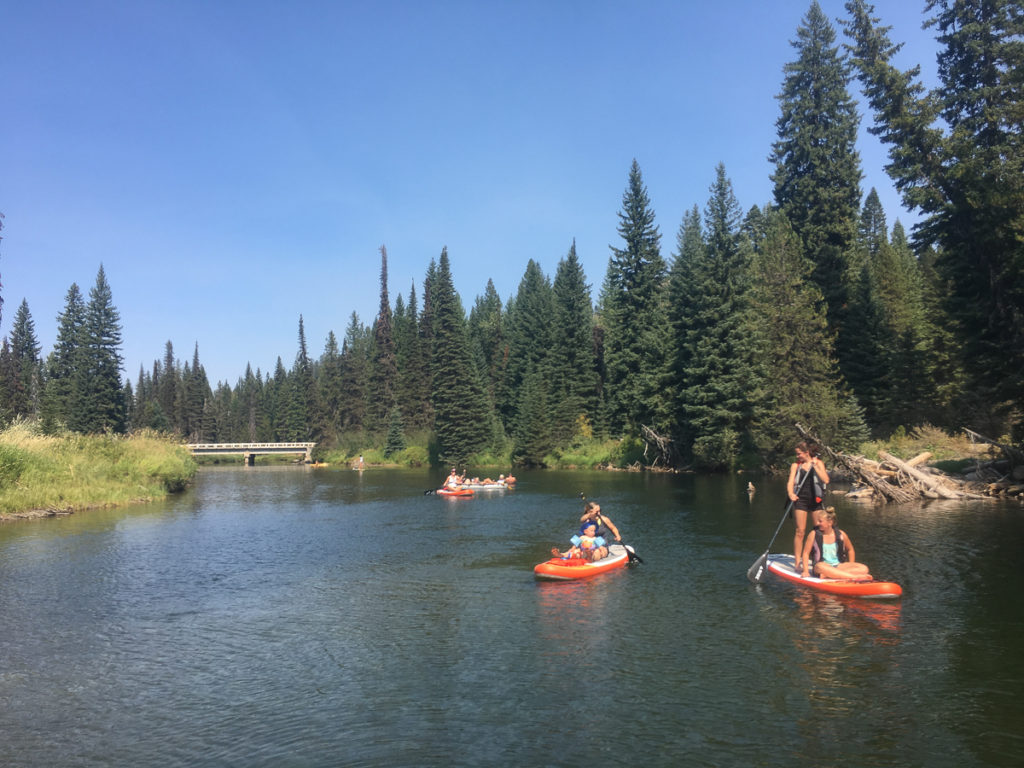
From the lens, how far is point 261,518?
101ft

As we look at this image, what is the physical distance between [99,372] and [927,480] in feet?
264

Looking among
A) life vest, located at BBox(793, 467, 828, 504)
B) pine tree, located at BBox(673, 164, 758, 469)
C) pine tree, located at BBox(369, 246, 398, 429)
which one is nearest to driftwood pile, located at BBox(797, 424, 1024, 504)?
life vest, located at BBox(793, 467, 828, 504)

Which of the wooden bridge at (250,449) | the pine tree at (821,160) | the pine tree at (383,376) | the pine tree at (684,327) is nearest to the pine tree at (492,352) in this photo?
the pine tree at (383,376)

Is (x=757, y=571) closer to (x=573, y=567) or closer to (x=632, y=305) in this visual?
(x=573, y=567)

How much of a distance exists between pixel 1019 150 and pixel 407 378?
6986 cm

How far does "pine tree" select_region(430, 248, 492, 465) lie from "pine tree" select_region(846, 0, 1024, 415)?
45190 mm

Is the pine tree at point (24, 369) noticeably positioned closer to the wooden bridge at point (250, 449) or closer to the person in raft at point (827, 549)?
the wooden bridge at point (250, 449)

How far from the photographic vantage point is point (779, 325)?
4803 centimetres

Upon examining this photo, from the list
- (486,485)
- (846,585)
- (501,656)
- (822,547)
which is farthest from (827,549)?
(486,485)

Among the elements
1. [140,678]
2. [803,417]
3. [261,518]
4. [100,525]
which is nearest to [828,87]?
[803,417]

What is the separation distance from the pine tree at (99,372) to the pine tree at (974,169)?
76.1 meters

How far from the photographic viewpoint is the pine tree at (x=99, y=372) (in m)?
75.2

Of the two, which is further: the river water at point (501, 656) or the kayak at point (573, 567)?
the kayak at point (573, 567)

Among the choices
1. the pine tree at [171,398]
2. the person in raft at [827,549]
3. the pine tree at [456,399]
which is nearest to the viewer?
the person in raft at [827,549]
